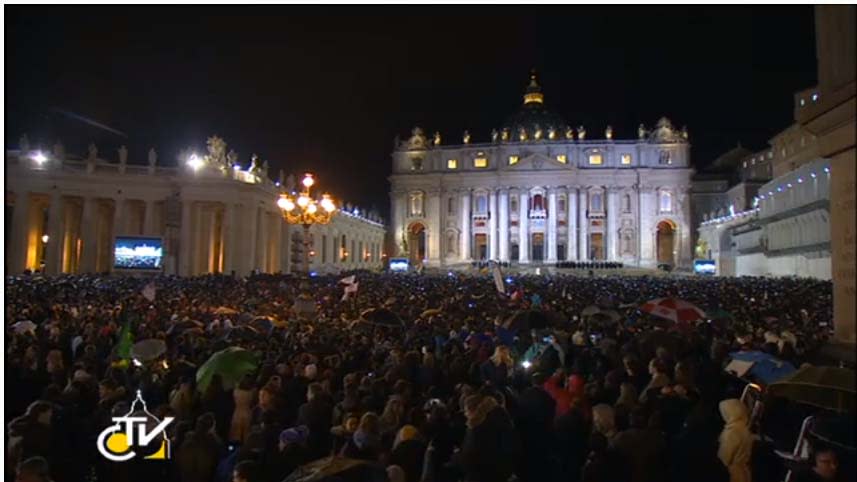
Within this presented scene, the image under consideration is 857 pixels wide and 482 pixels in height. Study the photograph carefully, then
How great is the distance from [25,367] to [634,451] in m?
7.99

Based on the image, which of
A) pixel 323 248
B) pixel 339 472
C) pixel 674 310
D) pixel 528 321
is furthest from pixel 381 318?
pixel 323 248

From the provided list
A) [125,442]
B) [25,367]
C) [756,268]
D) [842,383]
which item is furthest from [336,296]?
[756,268]

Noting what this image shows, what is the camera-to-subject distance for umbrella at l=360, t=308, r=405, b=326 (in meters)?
12.9

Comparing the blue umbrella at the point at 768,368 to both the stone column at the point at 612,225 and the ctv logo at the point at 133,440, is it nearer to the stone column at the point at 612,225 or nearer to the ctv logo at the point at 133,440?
the ctv logo at the point at 133,440

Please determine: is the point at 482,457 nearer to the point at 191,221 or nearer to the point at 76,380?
the point at 76,380

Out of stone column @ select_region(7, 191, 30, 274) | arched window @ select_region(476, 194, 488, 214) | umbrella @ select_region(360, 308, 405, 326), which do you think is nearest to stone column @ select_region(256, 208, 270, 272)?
stone column @ select_region(7, 191, 30, 274)

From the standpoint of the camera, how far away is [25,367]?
8773mm

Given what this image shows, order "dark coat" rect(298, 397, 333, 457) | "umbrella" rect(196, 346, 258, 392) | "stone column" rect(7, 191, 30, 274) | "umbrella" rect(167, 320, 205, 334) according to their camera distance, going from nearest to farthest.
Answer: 1. "dark coat" rect(298, 397, 333, 457)
2. "umbrella" rect(196, 346, 258, 392)
3. "umbrella" rect(167, 320, 205, 334)
4. "stone column" rect(7, 191, 30, 274)

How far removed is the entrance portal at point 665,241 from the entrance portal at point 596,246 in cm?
791

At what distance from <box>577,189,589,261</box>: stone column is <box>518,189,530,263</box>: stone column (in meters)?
6.88

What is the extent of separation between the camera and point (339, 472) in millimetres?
3939

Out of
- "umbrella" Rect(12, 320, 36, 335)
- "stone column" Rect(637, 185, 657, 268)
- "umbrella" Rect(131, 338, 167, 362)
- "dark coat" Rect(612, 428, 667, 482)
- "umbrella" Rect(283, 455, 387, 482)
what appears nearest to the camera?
"umbrella" Rect(283, 455, 387, 482)

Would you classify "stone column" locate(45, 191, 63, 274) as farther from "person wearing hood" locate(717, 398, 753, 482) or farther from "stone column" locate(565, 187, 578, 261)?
"stone column" locate(565, 187, 578, 261)

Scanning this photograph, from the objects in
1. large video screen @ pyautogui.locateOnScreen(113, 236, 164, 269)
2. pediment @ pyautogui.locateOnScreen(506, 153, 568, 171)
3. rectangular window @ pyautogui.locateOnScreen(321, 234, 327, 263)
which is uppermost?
pediment @ pyautogui.locateOnScreen(506, 153, 568, 171)
